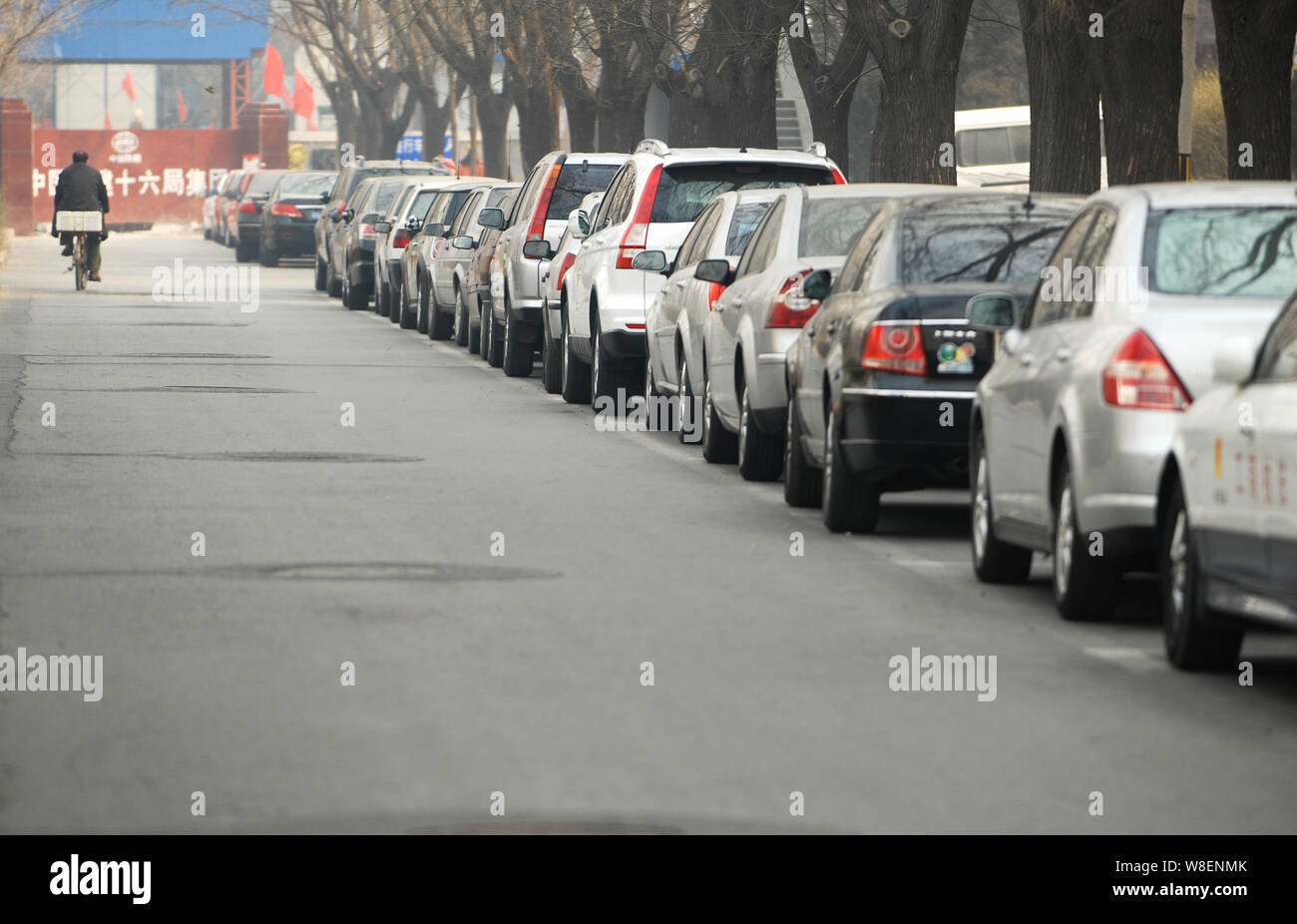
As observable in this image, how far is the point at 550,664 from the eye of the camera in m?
9.09

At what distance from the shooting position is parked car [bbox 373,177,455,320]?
35062 millimetres

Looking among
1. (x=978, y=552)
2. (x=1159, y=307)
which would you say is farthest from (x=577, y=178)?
(x=1159, y=307)

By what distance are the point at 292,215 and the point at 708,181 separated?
3510 cm

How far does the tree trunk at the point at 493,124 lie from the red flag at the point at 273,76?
38183mm

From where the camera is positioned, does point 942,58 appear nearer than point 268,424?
No

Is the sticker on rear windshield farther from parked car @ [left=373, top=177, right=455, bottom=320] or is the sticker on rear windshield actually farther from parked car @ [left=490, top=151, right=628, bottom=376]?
parked car @ [left=373, top=177, right=455, bottom=320]

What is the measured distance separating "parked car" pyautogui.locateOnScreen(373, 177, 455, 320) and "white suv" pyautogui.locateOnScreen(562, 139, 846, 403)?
45.4 ft

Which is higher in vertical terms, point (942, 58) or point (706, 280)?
point (942, 58)

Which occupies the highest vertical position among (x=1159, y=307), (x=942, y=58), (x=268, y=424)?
(x=942, y=58)
